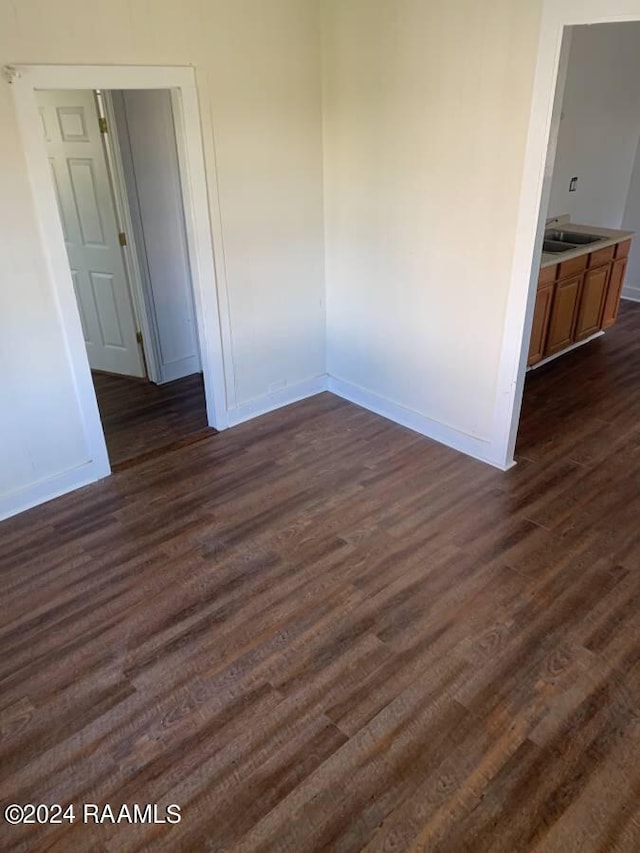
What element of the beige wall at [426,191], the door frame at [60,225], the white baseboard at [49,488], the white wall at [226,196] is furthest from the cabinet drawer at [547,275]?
the white baseboard at [49,488]

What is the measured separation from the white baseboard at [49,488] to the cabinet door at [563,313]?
10.8ft

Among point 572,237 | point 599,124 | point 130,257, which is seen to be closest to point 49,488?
point 130,257

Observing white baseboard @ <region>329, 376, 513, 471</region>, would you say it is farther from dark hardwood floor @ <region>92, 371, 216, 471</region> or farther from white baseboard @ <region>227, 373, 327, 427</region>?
dark hardwood floor @ <region>92, 371, 216, 471</region>

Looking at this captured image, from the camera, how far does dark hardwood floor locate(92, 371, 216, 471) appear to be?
3.88 meters

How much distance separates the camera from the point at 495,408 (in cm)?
348

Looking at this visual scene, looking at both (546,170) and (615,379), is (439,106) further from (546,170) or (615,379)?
→ (615,379)

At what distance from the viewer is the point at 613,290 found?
5.07 m

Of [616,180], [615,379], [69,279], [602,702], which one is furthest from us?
[616,180]

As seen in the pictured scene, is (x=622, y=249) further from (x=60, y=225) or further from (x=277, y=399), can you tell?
(x=60, y=225)

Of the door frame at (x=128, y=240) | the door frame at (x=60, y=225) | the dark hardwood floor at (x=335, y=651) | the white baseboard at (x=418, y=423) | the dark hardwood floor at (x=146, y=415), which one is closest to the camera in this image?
the dark hardwood floor at (x=335, y=651)

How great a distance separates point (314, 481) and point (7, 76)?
7.85 feet

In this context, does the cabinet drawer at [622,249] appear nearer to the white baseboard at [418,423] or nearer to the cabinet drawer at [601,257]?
the cabinet drawer at [601,257]

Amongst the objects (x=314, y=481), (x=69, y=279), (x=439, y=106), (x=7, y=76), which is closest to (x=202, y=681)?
(x=314, y=481)

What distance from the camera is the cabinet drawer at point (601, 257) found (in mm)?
4633
